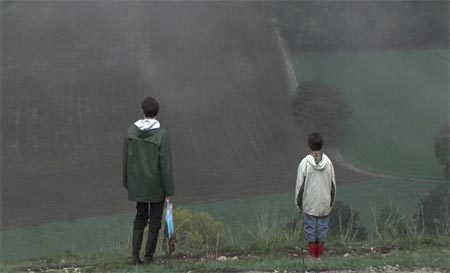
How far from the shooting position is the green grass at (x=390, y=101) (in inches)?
1096

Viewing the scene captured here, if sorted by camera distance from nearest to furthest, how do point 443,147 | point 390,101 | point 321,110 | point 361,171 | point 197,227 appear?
point 197,227 < point 361,171 < point 443,147 < point 321,110 < point 390,101

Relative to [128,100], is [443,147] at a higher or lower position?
lower

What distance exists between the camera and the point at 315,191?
6570mm

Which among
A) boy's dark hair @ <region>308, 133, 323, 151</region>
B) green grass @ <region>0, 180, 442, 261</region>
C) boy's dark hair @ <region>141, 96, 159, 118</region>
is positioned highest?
boy's dark hair @ <region>141, 96, 159, 118</region>

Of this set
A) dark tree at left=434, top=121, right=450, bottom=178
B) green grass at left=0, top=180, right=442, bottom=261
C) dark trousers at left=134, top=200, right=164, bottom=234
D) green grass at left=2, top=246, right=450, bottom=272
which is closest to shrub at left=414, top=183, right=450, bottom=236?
green grass at left=0, top=180, right=442, bottom=261

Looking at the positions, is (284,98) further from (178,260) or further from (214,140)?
(178,260)

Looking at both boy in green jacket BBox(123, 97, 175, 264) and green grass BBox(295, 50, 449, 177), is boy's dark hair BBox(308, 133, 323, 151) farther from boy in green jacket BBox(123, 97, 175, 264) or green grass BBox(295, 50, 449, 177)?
green grass BBox(295, 50, 449, 177)

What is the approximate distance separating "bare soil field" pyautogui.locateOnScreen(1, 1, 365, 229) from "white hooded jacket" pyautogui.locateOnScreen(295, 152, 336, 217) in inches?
615

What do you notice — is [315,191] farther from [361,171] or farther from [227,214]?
[361,171]

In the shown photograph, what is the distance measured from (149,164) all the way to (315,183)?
1.64 meters

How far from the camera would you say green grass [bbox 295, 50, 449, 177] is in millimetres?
27828

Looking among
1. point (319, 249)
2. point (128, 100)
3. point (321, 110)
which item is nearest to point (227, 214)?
point (321, 110)

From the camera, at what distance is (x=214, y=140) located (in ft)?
94.0

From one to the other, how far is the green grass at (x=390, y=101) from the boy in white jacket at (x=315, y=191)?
20101 millimetres
